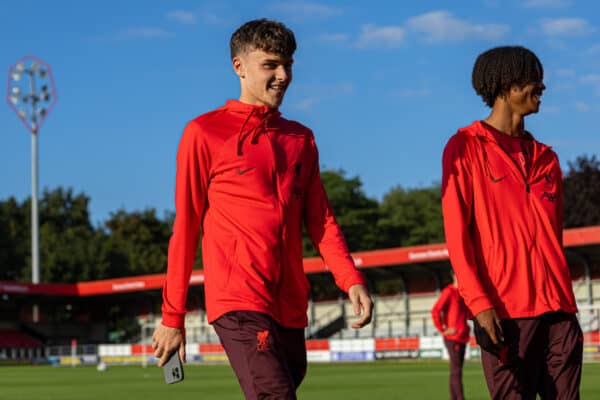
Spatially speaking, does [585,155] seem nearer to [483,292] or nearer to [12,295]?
[12,295]

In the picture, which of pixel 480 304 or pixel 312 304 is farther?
pixel 312 304

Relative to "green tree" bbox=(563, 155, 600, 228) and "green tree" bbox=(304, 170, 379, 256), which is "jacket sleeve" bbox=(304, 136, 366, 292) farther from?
"green tree" bbox=(304, 170, 379, 256)

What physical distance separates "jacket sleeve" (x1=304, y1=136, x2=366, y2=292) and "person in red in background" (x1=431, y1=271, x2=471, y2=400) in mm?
9582

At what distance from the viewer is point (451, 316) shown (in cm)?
1523

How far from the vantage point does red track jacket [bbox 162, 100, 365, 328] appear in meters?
4.77

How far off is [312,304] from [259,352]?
184ft

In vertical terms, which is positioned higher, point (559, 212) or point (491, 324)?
point (559, 212)

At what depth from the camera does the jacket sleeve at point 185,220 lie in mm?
4738

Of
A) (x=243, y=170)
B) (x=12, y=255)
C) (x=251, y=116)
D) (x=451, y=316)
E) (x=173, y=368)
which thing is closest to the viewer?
(x=173, y=368)

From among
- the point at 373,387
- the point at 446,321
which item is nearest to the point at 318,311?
the point at 373,387

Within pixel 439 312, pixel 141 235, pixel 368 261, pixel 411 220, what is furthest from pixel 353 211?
pixel 439 312

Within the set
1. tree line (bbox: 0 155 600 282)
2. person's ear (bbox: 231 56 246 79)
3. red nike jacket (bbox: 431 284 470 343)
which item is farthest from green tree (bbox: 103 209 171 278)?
person's ear (bbox: 231 56 246 79)

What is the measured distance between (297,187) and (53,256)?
79.8 m

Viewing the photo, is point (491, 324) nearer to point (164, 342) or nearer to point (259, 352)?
point (259, 352)
